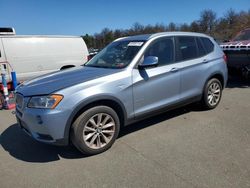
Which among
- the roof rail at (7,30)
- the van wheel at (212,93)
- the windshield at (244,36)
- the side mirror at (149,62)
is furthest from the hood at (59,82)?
the windshield at (244,36)

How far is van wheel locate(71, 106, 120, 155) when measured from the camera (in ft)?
11.2

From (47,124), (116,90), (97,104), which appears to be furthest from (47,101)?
(116,90)

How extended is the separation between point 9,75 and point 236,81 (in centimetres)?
794

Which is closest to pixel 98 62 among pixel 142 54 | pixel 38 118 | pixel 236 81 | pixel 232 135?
pixel 142 54

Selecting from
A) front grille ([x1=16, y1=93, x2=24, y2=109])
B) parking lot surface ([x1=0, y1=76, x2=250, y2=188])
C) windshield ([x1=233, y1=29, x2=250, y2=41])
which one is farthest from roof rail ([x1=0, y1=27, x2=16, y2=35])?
windshield ([x1=233, y1=29, x2=250, y2=41])

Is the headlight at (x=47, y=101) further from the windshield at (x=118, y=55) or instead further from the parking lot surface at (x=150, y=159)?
the windshield at (x=118, y=55)

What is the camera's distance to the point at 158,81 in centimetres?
418

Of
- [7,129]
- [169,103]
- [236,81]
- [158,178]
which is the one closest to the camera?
[158,178]

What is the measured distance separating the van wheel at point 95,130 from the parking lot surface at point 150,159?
0.16 m

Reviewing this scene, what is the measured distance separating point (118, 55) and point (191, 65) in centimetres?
145

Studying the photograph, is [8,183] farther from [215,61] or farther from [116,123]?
[215,61]

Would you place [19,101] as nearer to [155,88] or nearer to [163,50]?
[155,88]

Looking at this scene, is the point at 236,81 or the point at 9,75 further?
the point at 236,81

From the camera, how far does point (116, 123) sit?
12.4ft
